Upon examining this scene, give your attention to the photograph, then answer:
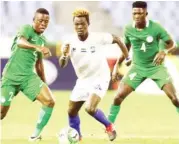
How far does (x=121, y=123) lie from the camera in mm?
16453

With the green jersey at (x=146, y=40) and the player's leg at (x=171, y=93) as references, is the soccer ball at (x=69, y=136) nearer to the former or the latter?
the player's leg at (x=171, y=93)

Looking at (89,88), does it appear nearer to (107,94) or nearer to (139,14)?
(139,14)

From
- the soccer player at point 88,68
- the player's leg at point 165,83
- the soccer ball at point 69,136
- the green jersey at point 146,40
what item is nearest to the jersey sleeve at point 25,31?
the soccer player at point 88,68

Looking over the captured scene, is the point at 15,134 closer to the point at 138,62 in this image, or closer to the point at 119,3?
the point at 138,62

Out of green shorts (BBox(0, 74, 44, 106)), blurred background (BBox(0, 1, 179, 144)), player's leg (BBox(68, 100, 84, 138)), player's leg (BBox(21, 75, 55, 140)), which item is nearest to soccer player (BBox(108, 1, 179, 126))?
blurred background (BBox(0, 1, 179, 144))

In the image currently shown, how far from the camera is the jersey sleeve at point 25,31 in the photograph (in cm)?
1202

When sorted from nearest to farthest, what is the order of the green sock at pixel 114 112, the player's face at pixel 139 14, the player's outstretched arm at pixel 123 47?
the player's outstretched arm at pixel 123 47
the player's face at pixel 139 14
the green sock at pixel 114 112

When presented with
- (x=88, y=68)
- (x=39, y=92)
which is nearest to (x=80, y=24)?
(x=88, y=68)

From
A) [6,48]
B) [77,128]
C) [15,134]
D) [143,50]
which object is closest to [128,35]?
[143,50]

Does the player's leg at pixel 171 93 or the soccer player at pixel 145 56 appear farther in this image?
the soccer player at pixel 145 56

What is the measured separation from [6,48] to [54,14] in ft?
20.7

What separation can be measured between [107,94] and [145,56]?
437 inches

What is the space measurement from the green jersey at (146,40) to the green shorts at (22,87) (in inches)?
82.8

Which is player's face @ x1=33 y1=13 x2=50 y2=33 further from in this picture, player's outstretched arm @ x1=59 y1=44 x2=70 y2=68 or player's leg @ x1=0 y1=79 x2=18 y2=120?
player's leg @ x1=0 y1=79 x2=18 y2=120
